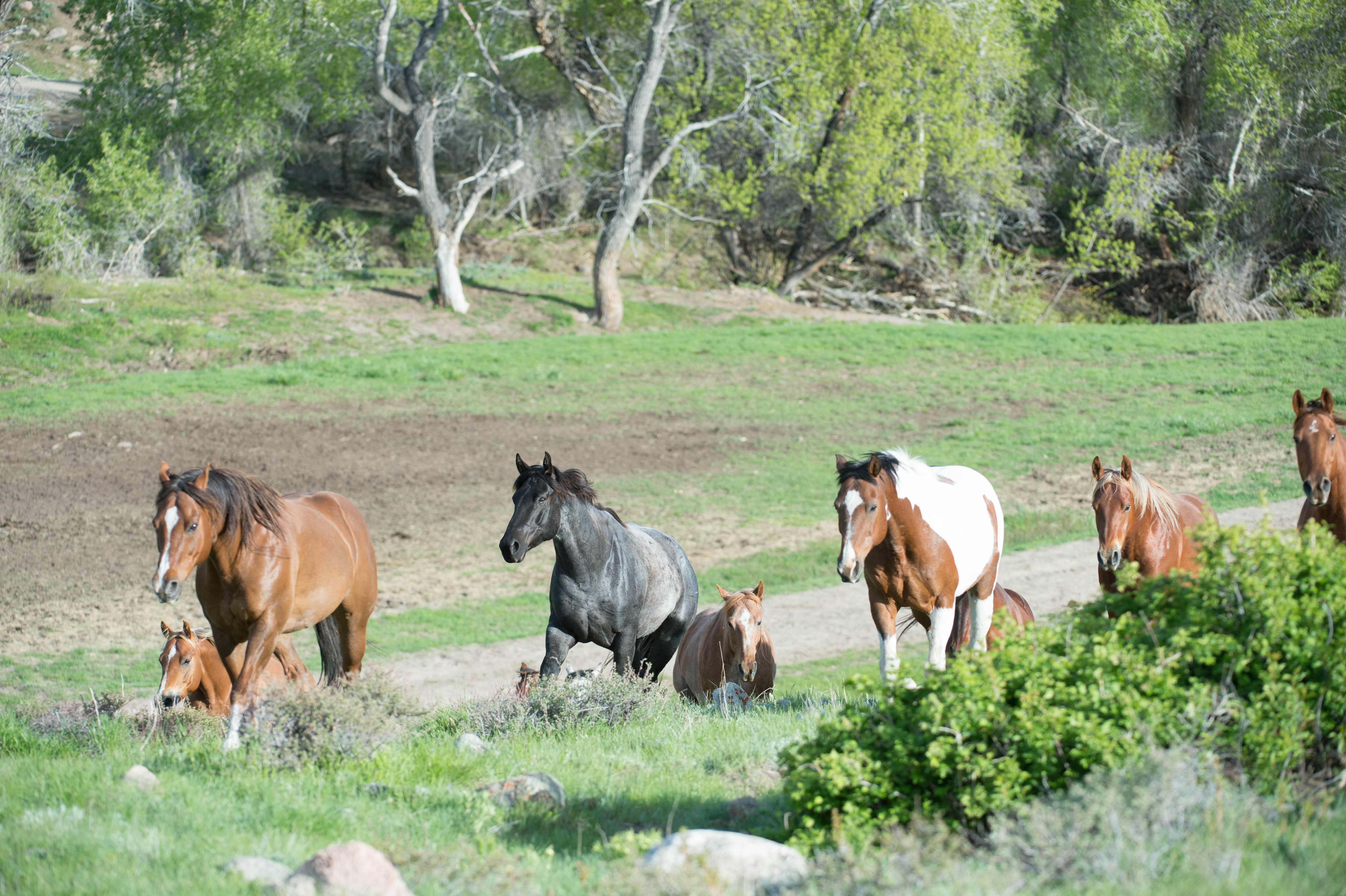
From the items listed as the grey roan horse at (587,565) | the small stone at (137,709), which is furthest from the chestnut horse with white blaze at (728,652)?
the small stone at (137,709)

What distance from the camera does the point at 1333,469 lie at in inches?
284

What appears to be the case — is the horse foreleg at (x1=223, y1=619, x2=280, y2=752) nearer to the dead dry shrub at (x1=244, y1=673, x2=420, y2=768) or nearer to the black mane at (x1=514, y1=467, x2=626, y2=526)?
the dead dry shrub at (x1=244, y1=673, x2=420, y2=768)

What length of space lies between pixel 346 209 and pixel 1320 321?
28883 mm

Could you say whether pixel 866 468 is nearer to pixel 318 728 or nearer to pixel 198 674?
pixel 318 728

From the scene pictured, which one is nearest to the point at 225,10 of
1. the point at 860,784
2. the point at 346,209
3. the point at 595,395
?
the point at 346,209

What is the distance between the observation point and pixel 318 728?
17.4ft

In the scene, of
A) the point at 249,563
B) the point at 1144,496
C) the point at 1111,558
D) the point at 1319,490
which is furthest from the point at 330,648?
the point at 1319,490

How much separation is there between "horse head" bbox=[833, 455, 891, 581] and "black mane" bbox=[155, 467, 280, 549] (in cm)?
339

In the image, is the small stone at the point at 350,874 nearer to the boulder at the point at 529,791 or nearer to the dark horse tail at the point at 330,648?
the boulder at the point at 529,791

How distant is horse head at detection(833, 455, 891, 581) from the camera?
5.95 metres

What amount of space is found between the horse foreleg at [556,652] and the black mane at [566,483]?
0.92 metres

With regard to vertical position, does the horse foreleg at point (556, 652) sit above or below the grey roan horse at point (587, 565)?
below

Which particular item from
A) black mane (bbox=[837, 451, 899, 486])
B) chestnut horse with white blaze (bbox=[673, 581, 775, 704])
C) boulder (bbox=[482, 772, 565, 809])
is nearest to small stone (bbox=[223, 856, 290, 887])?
boulder (bbox=[482, 772, 565, 809])

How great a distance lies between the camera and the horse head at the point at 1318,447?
709 centimetres
